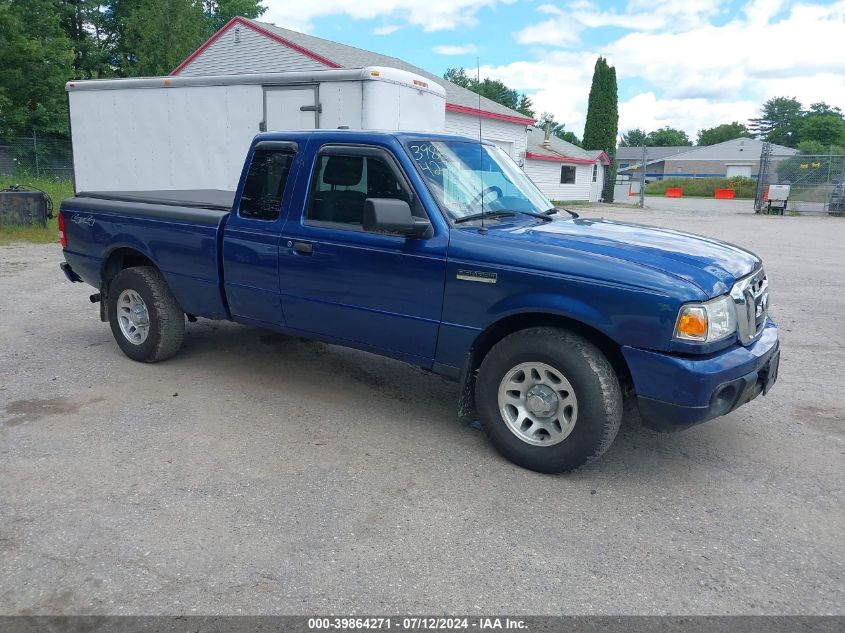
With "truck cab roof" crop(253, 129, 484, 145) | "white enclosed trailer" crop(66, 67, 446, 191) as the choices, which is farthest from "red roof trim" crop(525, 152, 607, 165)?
"truck cab roof" crop(253, 129, 484, 145)

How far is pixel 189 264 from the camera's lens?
544 cm

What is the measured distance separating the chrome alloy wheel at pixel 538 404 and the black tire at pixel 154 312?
313 cm

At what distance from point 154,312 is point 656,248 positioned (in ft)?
13.2

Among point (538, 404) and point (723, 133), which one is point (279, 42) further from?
point (723, 133)

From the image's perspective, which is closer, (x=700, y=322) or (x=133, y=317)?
(x=700, y=322)

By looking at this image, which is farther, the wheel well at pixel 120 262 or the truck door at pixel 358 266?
the wheel well at pixel 120 262

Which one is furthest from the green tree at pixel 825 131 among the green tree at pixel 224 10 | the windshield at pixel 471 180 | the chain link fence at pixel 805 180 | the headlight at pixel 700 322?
the headlight at pixel 700 322

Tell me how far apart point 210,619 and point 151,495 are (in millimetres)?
1183

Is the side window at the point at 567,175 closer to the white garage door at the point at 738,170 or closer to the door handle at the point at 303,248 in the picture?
the door handle at the point at 303,248

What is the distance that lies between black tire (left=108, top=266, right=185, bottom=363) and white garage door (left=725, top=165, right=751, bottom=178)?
302 ft

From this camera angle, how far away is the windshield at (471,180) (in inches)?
175

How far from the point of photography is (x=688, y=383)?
11.5 feet

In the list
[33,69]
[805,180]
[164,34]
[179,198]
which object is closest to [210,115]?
[179,198]

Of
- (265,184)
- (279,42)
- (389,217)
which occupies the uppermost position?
(279,42)
